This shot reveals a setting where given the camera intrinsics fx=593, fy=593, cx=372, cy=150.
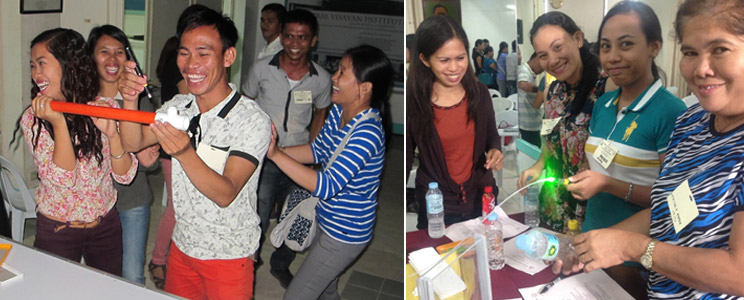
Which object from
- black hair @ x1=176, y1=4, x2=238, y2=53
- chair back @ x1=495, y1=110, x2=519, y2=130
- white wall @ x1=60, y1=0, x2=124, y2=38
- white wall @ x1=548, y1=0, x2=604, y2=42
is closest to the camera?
white wall @ x1=548, y1=0, x2=604, y2=42

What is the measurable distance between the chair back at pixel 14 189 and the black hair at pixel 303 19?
3.74 feet

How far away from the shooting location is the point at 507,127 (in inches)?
64.2

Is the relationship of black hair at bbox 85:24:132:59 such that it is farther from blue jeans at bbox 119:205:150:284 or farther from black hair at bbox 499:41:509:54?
black hair at bbox 499:41:509:54

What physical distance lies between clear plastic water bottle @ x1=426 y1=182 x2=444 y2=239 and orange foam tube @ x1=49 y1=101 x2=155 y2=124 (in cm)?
78

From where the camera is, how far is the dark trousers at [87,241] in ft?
6.63

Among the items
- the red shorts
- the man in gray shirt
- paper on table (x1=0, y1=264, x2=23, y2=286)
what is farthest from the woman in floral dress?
paper on table (x1=0, y1=264, x2=23, y2=286)

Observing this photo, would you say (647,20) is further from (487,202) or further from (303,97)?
(303,97)

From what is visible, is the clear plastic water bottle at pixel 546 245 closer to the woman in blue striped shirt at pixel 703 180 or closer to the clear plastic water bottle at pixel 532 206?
the clear plastic water bottle at pixel 532 206

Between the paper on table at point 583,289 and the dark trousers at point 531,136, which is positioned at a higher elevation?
the dark trousers at point 531,136

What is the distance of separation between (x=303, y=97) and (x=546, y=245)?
2.82 ft

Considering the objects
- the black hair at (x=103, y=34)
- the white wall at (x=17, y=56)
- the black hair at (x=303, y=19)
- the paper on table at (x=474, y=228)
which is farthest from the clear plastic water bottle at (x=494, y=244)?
the white wall at (x=17, y=56)

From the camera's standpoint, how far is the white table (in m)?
1.74

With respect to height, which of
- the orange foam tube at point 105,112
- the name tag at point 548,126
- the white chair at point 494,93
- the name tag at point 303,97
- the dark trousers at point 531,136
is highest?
the name tag at point 303,97

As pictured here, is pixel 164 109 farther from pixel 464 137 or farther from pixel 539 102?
pixel 539 102
